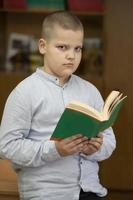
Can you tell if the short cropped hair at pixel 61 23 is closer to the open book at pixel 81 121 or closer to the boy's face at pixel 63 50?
the boy's face at pixel 63 50

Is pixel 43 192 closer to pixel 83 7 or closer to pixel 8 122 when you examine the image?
pixel 8 122

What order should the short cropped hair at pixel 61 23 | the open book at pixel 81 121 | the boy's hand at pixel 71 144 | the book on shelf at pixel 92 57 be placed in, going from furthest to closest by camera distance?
1. the book on shelf at pixel 92 57
2. the short cropped hair at pixel 61 23
3. the boy's hand at pixel 71 144
4. the open book at pixel 81 121

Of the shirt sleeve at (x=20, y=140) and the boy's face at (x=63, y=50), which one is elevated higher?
the boy's face at (x=63, y=50)

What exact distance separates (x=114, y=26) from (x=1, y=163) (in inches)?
57.3

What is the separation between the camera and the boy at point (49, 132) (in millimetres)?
1425

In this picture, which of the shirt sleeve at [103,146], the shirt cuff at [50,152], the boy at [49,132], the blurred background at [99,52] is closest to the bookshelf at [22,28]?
the blurred background at [99,52]

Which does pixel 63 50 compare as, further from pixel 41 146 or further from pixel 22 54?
pixel 22 54

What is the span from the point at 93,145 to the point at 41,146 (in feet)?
0.53

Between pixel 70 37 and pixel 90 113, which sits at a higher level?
pixel 70 37

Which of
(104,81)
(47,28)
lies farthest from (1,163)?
(104,81)

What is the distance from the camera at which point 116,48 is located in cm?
293

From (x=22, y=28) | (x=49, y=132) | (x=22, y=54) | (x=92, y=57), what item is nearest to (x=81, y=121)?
(x=49, y=132)

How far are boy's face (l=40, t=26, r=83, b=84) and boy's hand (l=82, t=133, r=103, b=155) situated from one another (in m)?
0.23

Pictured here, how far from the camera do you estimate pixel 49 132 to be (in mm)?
1467
